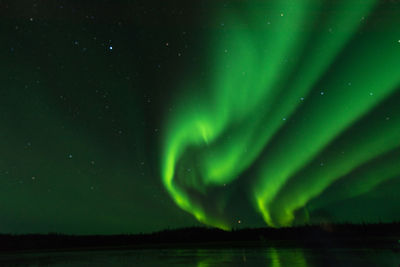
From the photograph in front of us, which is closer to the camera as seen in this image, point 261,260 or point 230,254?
point 261,260

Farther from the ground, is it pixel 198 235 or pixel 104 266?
pixel 198 235

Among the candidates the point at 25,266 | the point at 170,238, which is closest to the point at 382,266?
the point at 25,266

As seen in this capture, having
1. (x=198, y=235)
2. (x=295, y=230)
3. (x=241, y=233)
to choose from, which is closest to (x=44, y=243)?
(x=198, y=235)

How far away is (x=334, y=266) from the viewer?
17.7 m

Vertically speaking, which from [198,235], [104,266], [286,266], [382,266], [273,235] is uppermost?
[198,235]

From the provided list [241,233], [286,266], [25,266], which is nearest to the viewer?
[286,266]

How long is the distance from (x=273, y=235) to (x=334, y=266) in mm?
90244

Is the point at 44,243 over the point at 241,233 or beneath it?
over

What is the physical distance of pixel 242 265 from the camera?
779 inches

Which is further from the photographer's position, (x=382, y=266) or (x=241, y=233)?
(x=241, y=233)

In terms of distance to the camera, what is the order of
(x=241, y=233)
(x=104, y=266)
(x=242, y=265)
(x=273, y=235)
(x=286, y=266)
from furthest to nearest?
(x=241, y=233) → (x=273, y=235) → (x=104, y=266) → (x=242, y=265) → (x=286, y=266)

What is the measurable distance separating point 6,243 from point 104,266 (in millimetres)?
81166

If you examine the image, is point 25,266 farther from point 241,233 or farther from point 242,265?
point 241,233

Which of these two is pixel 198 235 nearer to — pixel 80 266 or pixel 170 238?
pixel 170 238
